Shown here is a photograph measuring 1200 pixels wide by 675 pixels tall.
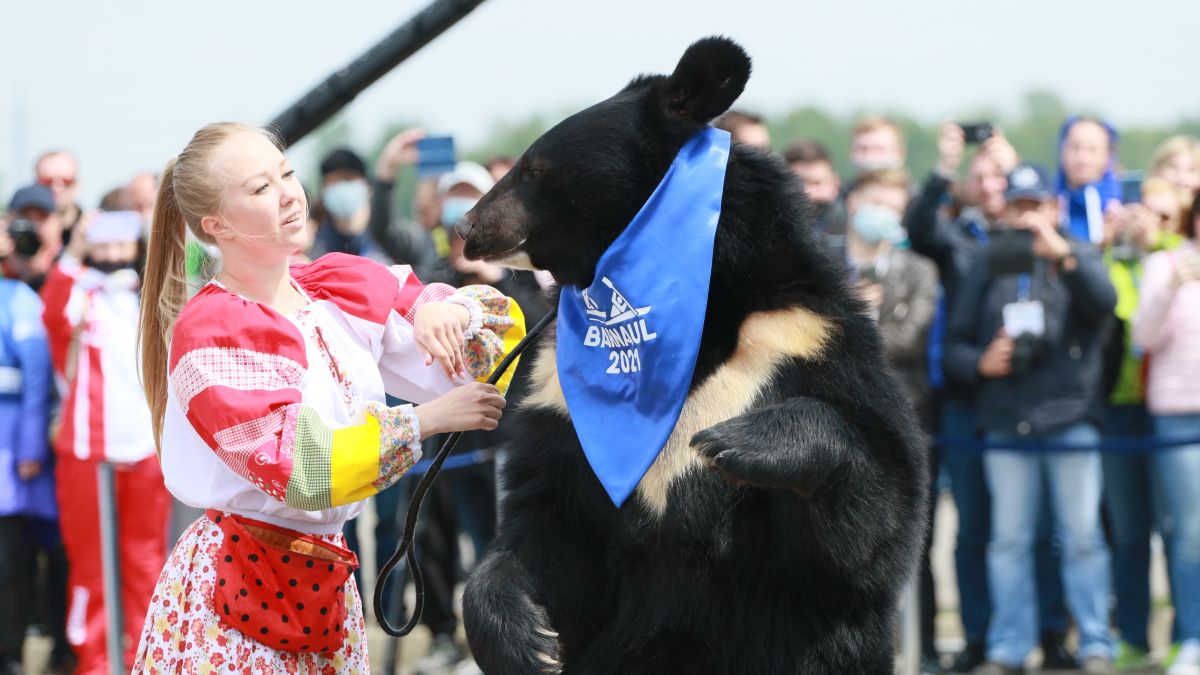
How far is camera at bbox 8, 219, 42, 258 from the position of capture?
24.3 feet

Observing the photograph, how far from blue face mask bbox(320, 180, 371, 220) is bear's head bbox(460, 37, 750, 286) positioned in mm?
4552

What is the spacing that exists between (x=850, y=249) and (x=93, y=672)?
3.77 metres

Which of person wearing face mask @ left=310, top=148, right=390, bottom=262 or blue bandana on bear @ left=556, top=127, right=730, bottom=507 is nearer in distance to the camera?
blue bandana on bear @ left=556, top=127, right=730, bottom=507

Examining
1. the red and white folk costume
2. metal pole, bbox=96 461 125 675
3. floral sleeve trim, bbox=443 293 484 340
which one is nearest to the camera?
the red and white folk costume

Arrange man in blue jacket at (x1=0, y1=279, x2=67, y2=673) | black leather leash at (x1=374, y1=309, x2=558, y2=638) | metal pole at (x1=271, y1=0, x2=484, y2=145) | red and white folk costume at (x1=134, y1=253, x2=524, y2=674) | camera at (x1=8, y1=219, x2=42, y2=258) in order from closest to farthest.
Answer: red and white folk costume at (x1=134, y1=253, x2=524, y2=674), black leather leash at (x1=374, y1=309, x2=558, y2=638), metal pole at (x1=271, y1=0, x2=484, y2=145), man in blue jacket at (x1=0, y1=279, x2=67, y2=673), camera at (x1=8, y1=219, x2=42, y2=258)

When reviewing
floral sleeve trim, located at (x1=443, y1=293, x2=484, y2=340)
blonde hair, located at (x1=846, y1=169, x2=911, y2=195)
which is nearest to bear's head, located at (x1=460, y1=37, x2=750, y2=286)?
floral sleeve trim, located at (x1=443, y1=293, x2=484, y2=340)

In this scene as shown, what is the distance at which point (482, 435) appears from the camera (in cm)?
687

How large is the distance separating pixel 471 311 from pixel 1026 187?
392 cm

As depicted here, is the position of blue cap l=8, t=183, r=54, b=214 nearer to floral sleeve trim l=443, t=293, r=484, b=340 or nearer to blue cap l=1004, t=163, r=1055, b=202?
blue cap l=1004, t=163, r=1055, b=202

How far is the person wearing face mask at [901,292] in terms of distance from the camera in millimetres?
6504

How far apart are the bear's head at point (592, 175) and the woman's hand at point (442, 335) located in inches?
5.5

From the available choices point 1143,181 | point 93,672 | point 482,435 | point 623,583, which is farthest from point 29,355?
point 1143,181

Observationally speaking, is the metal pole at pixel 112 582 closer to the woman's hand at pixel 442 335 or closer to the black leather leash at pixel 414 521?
the black leather leash at pixel 414 521

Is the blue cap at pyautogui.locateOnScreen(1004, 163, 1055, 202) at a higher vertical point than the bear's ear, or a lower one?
lower
